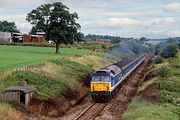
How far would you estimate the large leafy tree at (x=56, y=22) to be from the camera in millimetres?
82188

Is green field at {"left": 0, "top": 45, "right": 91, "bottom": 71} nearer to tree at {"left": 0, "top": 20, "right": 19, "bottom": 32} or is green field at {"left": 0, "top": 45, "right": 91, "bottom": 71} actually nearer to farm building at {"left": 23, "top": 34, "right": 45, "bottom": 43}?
farm building at {"left": 23, "top": 34, "right": 45, "bottom": 43}

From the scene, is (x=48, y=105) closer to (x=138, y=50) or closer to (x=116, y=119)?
(x=116, y=119)

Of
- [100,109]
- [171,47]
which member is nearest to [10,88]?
[100,109]

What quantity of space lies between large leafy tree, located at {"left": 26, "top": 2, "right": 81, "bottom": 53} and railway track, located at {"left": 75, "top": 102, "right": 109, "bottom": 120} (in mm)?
48317

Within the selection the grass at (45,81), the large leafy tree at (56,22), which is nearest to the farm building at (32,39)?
the large leafy tree at (56,22)

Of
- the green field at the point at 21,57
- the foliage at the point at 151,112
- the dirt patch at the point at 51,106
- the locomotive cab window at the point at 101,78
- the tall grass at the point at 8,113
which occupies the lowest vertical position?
the dirt patch at the point at 51,106

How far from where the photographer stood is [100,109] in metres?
31.7

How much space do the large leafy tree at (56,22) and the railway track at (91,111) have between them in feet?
159

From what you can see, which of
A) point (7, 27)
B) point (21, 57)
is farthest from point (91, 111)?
point (7, 27)

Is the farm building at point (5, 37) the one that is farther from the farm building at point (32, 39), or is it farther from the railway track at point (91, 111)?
the railway track at point (91, 111)

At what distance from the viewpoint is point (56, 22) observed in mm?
83312

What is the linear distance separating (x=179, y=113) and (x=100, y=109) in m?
7.81

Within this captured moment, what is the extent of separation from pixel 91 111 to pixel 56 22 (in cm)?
5458

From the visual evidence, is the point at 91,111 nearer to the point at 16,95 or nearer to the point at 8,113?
the point at 16,95
